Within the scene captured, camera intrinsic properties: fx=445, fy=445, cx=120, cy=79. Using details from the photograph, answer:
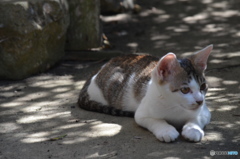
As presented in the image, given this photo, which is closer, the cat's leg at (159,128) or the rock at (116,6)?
the cat's leg at (159,128)

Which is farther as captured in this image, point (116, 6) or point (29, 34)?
point (116, 6)

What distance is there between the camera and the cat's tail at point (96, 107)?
18.9 ft

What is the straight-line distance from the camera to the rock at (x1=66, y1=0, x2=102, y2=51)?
870 cm

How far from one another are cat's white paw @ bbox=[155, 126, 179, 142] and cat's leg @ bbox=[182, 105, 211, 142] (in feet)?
0.32

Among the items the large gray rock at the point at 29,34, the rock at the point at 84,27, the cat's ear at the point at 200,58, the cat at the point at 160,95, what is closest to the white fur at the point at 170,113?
the cat at the point at 160,95

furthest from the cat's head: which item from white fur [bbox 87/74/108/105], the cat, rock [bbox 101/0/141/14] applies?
rock [bbox 101/0/141/14]

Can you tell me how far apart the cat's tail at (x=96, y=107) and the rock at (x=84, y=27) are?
2649 mm

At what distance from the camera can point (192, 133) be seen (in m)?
4.71

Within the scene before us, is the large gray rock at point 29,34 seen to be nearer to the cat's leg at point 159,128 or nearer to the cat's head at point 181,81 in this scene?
the cat's leg at point 159,128

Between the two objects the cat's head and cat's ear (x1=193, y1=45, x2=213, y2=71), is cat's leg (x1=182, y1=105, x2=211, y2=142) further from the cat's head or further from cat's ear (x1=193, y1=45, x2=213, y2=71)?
cat's ear (x1=193, y1=45, x2=213, y2=71)

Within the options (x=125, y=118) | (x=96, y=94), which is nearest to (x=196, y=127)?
(x=125, y=118)

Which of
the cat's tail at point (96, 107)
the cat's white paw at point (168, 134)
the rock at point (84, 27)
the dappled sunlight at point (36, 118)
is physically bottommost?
the dappled sunlight at point (36, 118)

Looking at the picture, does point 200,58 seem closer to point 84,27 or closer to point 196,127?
point 196,127

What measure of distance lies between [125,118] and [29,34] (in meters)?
2.64
